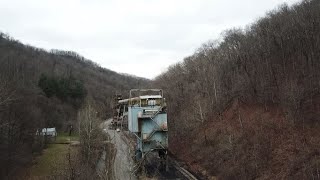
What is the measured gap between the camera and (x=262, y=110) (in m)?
40.4

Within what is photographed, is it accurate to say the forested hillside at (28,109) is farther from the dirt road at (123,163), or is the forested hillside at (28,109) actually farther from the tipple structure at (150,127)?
the tipple structure at (150,127)

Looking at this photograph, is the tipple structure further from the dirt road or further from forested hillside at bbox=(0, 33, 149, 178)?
forested hillside at bbox=(0, 33, 149, 178)

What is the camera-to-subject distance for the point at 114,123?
56.0m

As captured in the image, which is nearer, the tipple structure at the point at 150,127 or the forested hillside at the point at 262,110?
the forested hillside at the point at 262,110

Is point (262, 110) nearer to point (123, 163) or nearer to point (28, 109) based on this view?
point (123, 163)

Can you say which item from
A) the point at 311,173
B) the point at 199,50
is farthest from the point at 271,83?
the point at 199,50

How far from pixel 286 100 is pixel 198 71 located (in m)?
39.7

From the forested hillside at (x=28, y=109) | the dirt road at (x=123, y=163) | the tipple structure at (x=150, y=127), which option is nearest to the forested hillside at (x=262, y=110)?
the tipple structure at (x=150, y=127)

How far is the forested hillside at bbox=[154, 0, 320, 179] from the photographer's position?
99.7ft

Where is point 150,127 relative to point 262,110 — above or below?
below

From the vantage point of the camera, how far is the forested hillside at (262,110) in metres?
30.4

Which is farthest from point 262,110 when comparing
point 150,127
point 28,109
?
point 28,109

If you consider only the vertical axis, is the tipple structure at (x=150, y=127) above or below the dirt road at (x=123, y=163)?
above

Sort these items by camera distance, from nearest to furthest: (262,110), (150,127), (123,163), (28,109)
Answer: (150,127)
(123,163)
(262,110)
(28,109)
